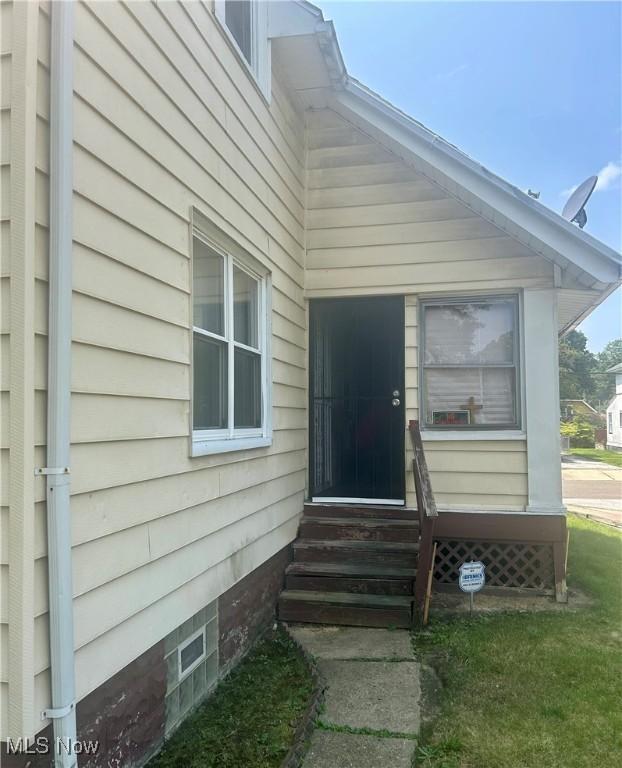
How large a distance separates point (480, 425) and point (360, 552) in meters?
1.70

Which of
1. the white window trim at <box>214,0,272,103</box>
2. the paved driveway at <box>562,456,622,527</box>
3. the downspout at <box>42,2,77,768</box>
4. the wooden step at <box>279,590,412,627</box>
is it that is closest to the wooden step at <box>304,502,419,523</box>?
the wooden step at <box>279,590,412,627</box>

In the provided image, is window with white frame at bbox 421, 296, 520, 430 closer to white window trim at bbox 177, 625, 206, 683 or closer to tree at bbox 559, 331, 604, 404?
white window trim at bbox 177, 625, 206, 683

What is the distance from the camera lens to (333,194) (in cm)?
585

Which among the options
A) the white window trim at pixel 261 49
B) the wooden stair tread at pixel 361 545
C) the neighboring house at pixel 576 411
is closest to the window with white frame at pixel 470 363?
the wooden stair tread at pixel 361 545

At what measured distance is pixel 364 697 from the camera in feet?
11.2

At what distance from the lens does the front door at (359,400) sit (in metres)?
6.22

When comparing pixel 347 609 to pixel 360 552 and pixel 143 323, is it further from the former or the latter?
pixel 143 323

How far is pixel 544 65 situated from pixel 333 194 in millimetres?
11064

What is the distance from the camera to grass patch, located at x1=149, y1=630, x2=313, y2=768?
284 centimetres

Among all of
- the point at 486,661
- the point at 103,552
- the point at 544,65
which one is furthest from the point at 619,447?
the point at 103,552

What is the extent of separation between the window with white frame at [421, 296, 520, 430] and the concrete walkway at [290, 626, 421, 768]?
217 cm

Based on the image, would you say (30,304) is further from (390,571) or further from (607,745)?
(390,571)

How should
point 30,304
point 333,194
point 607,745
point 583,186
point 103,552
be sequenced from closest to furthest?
point 30,304
point 103,552
point 607,745
point 333,194
point 583,186

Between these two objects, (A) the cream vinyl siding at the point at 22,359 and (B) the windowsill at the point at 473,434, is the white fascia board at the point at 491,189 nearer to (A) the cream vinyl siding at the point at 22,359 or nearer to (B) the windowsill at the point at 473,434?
(B) the windowsill at the point at 473,434
